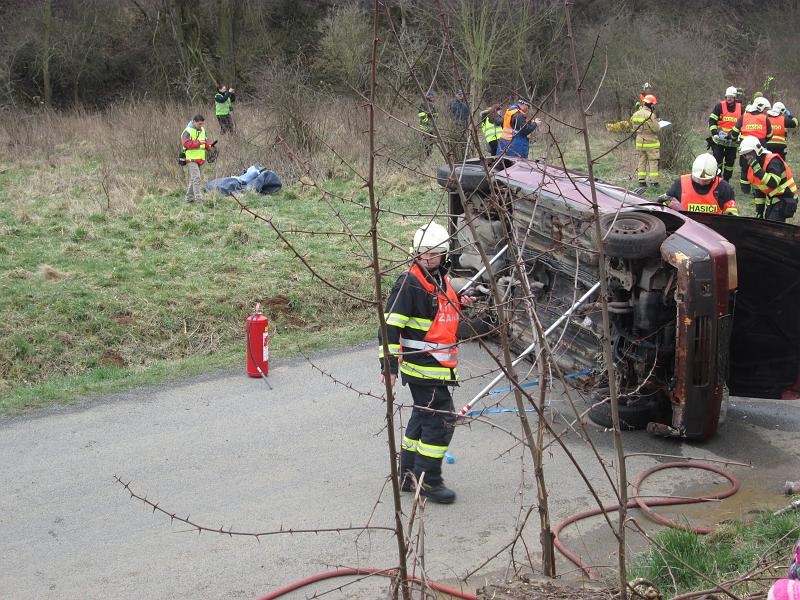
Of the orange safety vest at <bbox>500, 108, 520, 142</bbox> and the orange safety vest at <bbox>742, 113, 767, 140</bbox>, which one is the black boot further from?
the orange safety vest at <bbox>742, 113, 767, 140</bbox>

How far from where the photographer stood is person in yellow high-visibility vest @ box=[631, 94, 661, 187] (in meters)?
16.6

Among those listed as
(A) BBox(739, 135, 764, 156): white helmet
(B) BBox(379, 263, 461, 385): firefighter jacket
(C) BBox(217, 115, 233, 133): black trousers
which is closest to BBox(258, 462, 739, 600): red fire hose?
(B) BBox(379, 263, 461, 385): firefighter jacket

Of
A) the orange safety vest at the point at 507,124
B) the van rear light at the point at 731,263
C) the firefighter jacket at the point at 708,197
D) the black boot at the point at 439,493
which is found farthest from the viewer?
the orange safety vest at the point at 507,124

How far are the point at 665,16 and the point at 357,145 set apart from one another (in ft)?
73.9

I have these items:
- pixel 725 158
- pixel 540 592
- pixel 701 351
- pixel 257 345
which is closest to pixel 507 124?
pixel 725 158

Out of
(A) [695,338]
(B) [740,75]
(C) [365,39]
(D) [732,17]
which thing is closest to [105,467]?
(A) [695,338]

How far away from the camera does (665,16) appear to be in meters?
36.9

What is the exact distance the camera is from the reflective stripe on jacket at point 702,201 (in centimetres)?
898

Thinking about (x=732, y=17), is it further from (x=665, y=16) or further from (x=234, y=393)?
(x=234, y=393)

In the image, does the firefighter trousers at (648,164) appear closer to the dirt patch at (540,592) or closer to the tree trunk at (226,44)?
the dirt patch at (540,592)

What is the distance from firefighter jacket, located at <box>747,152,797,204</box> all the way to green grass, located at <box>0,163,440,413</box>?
4980 millimetres

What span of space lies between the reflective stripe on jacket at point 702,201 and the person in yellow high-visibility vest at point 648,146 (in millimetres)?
7465

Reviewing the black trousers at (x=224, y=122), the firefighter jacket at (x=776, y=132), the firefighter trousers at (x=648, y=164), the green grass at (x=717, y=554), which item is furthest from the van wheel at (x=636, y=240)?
the black trousers at (x=224, y=122)

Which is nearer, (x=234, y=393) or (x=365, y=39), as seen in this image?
(x=234, y=393)
